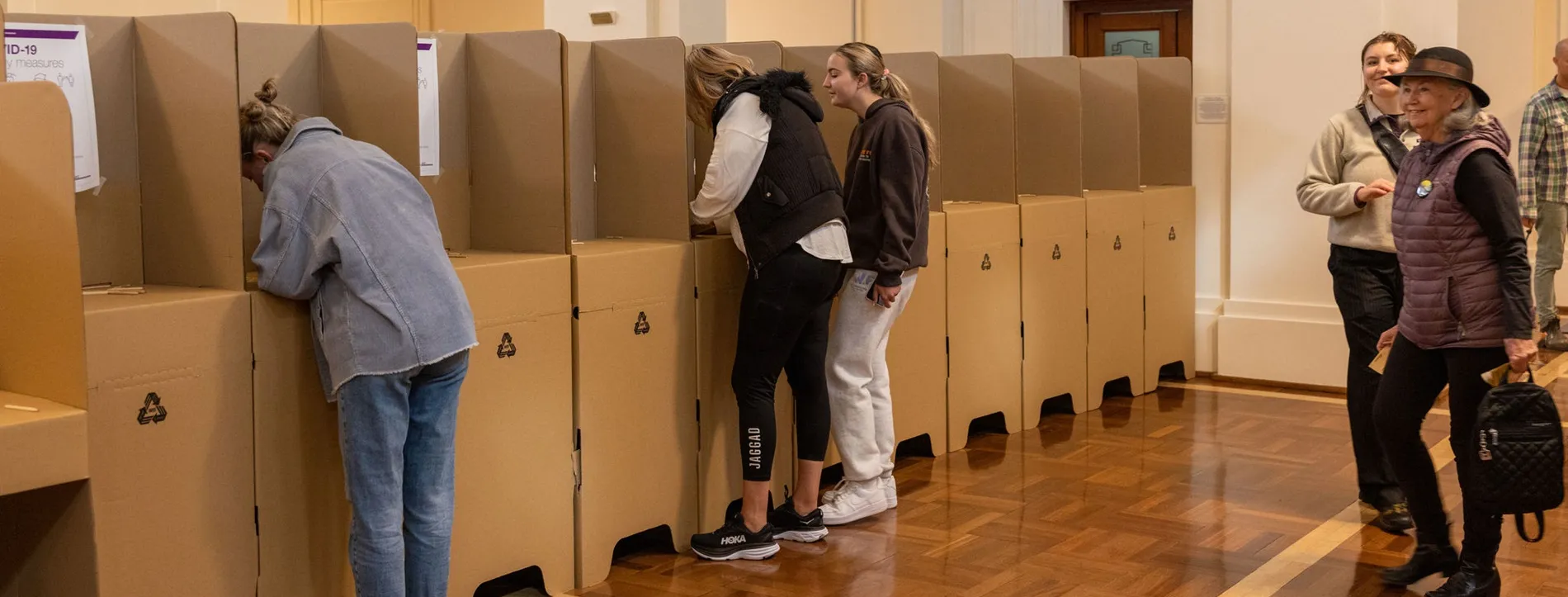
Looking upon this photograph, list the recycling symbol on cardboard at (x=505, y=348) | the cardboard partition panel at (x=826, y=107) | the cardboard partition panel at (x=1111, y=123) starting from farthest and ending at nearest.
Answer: the cardboard partition panel at (x=1111, y=123) → the cardboard partition panel at (x=826, y=107) → the recycling symbol on cardboard at (x=505, y=348)

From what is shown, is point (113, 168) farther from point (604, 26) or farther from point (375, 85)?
point (604, 26)

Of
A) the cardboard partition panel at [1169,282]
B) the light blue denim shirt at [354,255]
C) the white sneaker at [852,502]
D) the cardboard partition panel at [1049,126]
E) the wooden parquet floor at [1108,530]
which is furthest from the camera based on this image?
the cardboard partition panel at [1169,282]

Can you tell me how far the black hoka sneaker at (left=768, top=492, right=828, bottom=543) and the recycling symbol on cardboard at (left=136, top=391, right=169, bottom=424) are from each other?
1671mm

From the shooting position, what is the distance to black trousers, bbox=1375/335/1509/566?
10.5ft

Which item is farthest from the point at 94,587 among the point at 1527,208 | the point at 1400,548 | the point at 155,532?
the point at 1527,208

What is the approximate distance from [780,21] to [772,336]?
5.73 metres

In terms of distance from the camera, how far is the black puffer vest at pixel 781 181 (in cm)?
373

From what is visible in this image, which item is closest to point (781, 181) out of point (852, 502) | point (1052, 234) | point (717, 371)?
point (717, 371)

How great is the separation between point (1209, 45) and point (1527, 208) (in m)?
1.62

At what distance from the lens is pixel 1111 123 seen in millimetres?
6051

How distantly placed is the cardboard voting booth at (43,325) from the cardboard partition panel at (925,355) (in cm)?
269

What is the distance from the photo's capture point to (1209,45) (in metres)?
6.50

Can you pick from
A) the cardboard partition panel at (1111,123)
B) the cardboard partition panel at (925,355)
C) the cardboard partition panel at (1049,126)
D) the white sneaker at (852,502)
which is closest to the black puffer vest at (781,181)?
the white sneaker at (852,502)

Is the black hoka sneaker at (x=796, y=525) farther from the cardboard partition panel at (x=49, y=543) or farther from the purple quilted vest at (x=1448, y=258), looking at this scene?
the cardboard partition panel at (x=49, y=543)
